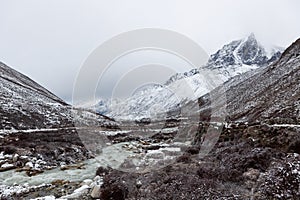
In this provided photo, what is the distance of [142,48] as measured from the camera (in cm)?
2533

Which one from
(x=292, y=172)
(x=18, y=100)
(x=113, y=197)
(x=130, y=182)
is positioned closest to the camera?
(x=292, y=172)

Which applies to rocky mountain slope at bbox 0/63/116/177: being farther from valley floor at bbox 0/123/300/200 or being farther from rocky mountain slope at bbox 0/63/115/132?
valley floor at bbox 0/123/300/200

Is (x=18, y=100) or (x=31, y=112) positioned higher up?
(x=18, y=100)

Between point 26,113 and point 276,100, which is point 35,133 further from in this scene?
point 276,100

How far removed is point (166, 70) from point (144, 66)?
2.18m

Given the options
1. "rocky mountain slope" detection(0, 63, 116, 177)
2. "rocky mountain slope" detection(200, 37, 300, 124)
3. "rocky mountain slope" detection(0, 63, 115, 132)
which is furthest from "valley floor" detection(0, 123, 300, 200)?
"rocky mountain slope" detection(0, 63, 115, 132)

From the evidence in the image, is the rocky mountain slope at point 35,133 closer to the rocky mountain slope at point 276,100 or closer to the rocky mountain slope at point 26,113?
the rocky mountain slope at point 26,113

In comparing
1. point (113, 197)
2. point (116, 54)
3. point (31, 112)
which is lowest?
point (113, 197)

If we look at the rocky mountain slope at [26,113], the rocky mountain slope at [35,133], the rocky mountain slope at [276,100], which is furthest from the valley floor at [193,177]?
the rocky mountain slope at [26,113]

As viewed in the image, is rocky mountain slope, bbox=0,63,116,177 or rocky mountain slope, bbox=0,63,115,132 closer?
rocky mountain slope, bbox=0,63,116,177

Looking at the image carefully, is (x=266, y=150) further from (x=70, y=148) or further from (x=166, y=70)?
(x=70, y=148)

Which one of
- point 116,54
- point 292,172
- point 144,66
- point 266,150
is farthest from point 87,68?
point 292,172

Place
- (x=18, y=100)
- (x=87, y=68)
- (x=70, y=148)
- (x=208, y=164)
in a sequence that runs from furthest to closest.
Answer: (x=18, y=100) → (x=70, y=148) → (x=87, y=68) → (x=208, y=164)

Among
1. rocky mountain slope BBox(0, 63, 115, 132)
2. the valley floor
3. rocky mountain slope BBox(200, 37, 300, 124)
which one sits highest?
rocky mountain slope BBox(0, 63, 115, 132)
